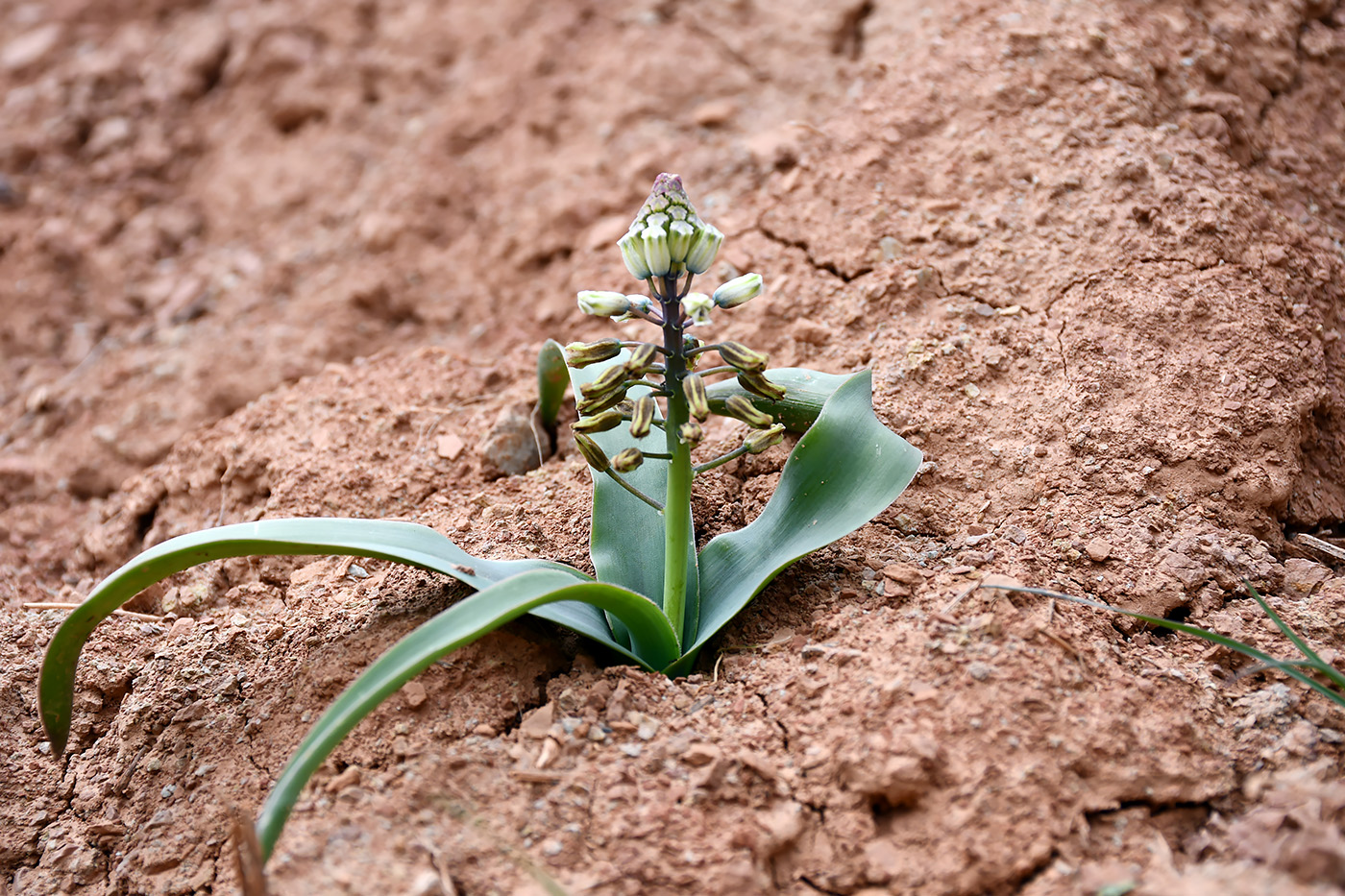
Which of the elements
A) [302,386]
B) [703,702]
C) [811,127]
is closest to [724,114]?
[811,127]

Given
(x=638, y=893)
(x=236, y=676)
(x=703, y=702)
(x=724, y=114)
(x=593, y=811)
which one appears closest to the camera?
(x=638, y=893)

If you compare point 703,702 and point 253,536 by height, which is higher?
point 253,536

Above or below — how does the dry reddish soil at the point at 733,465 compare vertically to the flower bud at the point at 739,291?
below

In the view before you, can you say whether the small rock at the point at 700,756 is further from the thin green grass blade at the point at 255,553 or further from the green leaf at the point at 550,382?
the green leaf at the point at 550,382

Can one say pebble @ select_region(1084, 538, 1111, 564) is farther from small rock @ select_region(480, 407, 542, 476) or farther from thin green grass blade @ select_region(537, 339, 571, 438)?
small rock @ select_region(480, 407, 542, 476)

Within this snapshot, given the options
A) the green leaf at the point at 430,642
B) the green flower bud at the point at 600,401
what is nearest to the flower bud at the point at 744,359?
the green flower bud at the point at 600,401

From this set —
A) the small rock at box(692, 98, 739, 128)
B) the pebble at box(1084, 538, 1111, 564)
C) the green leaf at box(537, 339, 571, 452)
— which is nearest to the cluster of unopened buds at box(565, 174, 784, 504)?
the green leaf at box(537, 339, 571, 452)

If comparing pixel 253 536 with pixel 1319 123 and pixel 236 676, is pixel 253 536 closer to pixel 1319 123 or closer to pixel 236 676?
pixel 236 676
